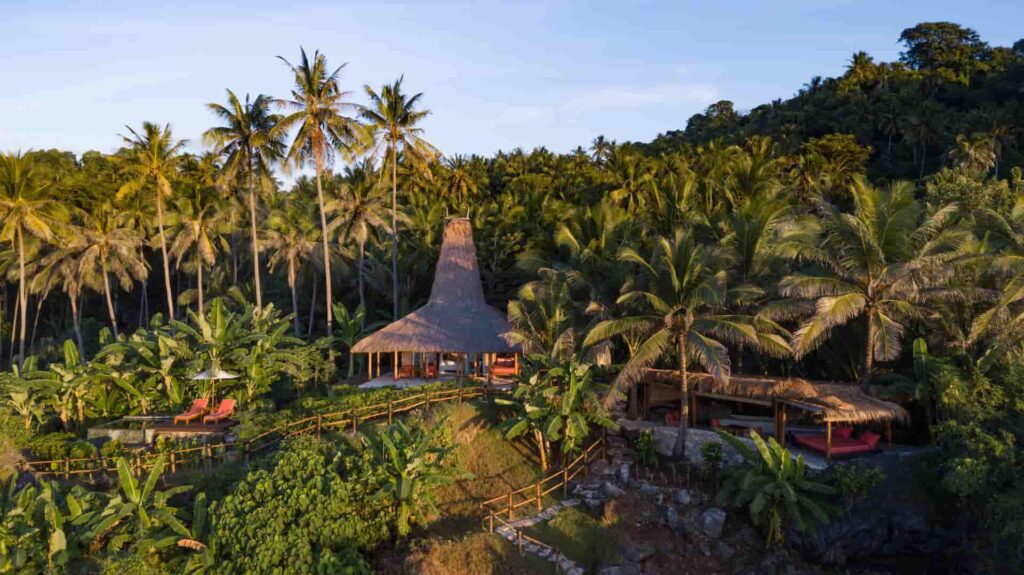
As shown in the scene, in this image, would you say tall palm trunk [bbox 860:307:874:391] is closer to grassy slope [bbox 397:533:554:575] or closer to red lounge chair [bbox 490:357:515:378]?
grassy slope [bbox 397:533:554:575]

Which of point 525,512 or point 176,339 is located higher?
point 176,339

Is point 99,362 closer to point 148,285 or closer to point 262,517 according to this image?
point 262,517

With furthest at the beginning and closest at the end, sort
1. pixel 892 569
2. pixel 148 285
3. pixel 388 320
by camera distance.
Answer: pixel 148 285
pixel 388 320
pixel 892 569

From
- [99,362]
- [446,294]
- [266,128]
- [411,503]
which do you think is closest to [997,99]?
[446,294]

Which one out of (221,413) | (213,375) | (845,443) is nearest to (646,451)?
(845,443)

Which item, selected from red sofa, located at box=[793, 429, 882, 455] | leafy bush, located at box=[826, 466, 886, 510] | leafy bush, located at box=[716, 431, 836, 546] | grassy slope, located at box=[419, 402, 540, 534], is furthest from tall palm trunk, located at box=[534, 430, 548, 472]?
leafy bush, located at box=[826, 466, 886, 510]

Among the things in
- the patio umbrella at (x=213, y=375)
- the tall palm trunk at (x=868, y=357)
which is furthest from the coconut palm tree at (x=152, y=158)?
the tall palm trunk at (x=868, y=357)

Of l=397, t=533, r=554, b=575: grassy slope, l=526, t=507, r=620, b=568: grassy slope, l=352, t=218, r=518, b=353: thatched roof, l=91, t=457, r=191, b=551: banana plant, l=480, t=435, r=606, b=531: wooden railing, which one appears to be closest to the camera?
l=397, t=533, r=554, b=575: grassy slope
